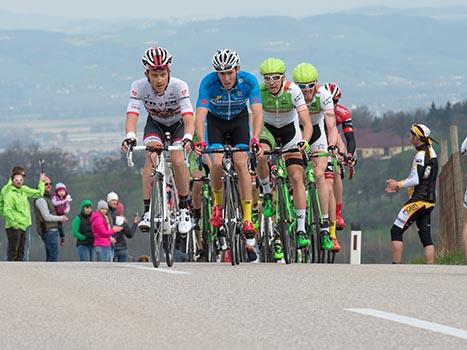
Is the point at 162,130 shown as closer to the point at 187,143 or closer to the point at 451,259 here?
the point at 187,143

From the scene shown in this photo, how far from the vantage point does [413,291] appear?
1084 centimetres

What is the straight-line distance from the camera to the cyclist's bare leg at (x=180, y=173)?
49.2ft

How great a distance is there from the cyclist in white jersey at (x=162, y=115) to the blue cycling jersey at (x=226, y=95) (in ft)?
1.30

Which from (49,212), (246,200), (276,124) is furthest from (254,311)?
(49,212)

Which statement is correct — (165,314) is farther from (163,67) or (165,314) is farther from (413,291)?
(163,67)

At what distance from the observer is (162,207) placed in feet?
48.0

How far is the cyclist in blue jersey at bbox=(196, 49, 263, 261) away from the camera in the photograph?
15125 millimetres

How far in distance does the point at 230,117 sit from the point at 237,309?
5.88m

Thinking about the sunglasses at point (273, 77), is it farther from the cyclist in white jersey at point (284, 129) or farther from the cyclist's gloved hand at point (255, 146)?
the cyclist's gloved hand at point (255, 146)

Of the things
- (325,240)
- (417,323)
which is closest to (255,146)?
(325,240)

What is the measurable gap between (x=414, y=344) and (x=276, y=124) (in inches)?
362

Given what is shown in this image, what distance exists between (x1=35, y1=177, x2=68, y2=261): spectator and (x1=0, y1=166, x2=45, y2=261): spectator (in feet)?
1.76

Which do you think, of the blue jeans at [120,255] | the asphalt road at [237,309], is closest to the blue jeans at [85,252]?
the blue jeans at [120,255]

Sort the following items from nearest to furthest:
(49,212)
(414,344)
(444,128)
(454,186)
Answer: (414,344) < (454,186) < (49,212) < (444,128)
